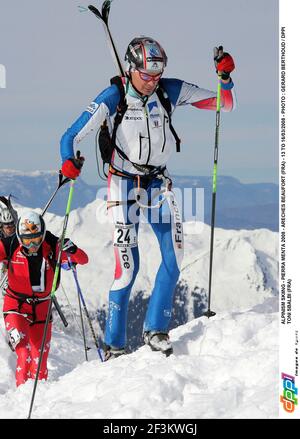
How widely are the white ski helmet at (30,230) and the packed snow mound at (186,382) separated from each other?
2.52 m

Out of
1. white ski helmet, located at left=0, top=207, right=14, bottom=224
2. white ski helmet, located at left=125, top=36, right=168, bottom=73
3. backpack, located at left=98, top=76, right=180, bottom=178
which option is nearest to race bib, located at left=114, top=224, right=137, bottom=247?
backpack, located at left=98, top=76, right=180, bottom=178

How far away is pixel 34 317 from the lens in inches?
480

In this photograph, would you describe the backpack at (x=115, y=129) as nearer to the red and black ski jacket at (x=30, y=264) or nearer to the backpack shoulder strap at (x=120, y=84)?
the backpack shoulder strap at (x=120, y=84)

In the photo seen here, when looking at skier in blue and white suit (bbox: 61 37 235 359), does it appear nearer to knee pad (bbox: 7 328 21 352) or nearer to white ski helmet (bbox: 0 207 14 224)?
knee pad (bbox: 7 328 21 352)

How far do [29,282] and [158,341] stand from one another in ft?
11.6

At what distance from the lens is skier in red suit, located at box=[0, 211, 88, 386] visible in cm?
1148

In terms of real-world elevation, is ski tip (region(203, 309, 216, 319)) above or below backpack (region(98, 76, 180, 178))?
below

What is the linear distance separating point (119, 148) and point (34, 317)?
13.5 ft

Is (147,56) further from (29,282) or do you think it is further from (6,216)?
(6,216)

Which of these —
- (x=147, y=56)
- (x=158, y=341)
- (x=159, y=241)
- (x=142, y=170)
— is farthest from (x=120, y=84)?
(x=158, y=341)

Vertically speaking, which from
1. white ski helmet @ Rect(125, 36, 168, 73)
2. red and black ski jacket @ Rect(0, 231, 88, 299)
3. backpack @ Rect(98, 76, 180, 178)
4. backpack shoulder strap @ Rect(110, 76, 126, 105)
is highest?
white ski helmet @ Rect(125, 36, 168, 73)

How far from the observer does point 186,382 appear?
7.79 meters

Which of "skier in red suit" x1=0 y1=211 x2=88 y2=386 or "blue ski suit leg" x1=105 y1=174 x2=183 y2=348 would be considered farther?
"skier in red suit" x1=0 y1=211 x2=88 y2=386
